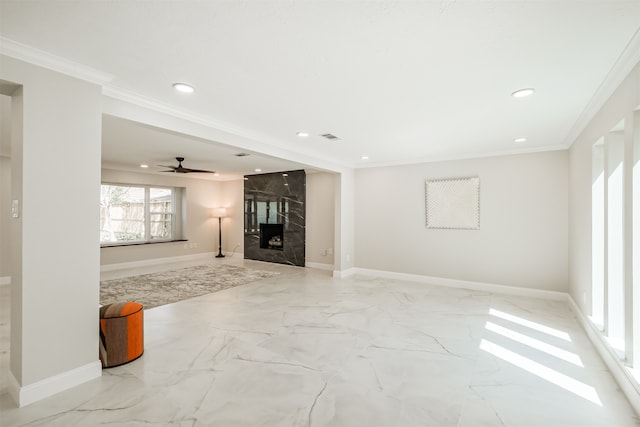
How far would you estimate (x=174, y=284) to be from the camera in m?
5.59

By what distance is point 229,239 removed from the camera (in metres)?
9.25

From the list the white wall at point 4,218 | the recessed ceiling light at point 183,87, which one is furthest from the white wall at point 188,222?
the recessed ceiling light at point 183,87

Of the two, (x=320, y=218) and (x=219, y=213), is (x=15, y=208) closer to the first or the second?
(x=320, y=218)

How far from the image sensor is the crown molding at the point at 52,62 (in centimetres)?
195

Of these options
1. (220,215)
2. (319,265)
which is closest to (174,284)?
(319,265)

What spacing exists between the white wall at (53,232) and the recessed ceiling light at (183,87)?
0.57m

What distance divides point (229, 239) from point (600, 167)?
8.39m

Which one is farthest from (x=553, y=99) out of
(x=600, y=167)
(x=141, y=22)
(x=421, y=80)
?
(x=141, y=22)

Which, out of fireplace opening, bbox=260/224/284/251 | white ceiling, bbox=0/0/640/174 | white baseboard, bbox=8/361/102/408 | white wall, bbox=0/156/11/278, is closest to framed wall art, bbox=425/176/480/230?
white ceiling, bbox=0/0/640/174

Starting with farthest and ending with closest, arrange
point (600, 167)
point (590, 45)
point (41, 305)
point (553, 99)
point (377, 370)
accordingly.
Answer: point (600, 167) → point (553, 99) → point (377, 370) → point (41, 305) → point (590, 45)

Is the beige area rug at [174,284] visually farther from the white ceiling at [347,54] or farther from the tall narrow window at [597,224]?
the tall narrow window at [597,224]

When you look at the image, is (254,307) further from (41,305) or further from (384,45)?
(384,45)

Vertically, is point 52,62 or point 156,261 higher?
point 52,62

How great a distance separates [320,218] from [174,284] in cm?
340
